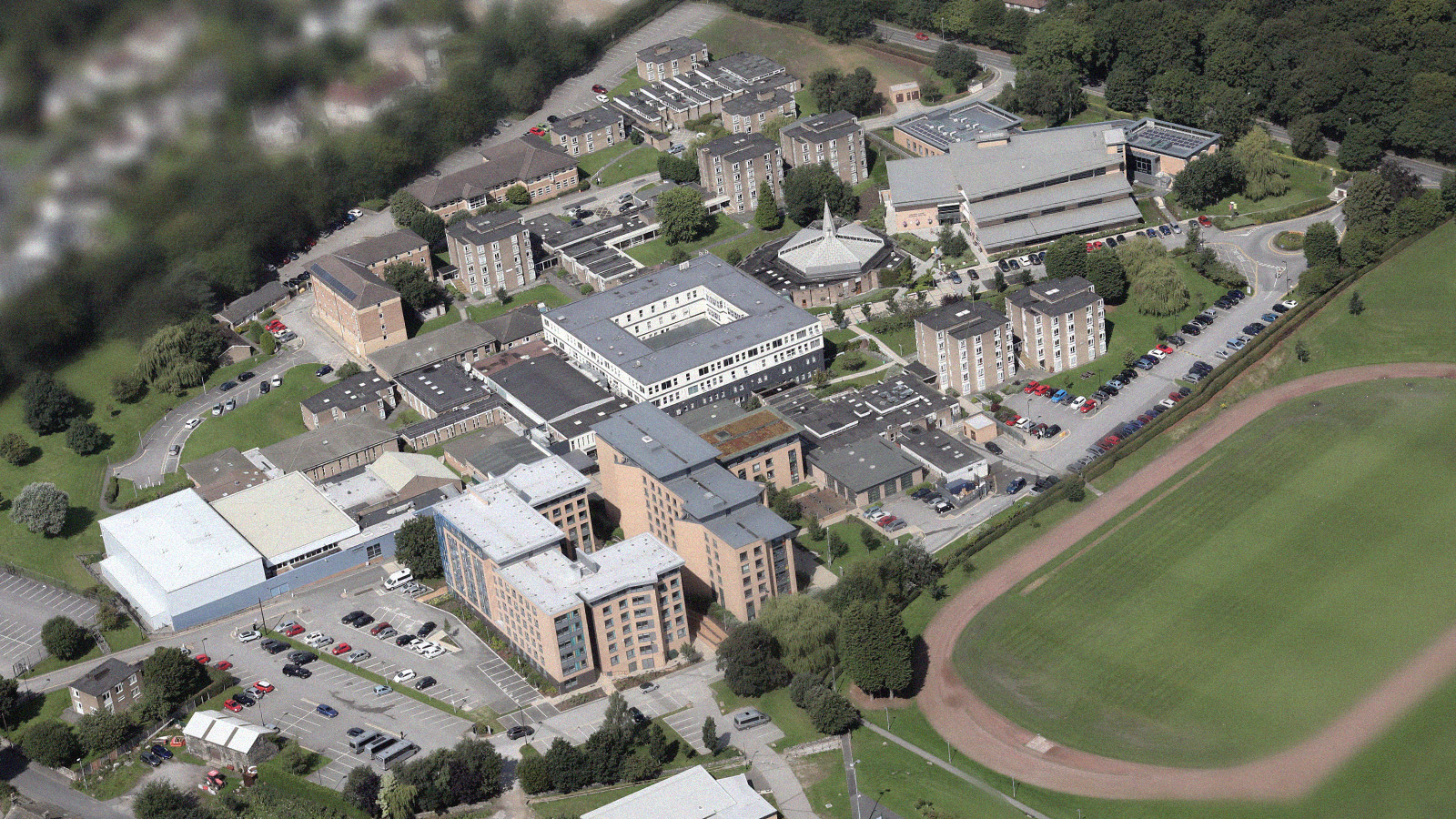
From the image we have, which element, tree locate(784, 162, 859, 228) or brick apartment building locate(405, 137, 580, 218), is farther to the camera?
brick apartment building locate(405, 137, 580, 218)

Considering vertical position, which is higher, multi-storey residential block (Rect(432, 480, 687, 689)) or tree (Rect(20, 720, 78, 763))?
multi-storey residential block (Rect(432, 480, 687, 689))

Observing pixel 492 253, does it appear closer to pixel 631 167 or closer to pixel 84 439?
pixel 631 167

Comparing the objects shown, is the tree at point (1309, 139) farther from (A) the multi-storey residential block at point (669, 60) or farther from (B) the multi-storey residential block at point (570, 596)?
(B) the multi-storey residential block at point (570, 596)

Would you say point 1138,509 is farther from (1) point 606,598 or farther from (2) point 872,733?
(1) point 606,598

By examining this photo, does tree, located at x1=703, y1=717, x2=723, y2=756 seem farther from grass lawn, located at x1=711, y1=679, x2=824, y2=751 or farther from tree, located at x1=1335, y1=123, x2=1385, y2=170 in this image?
tree, located at x1=1335, y1=123, x2=1385, y2=170

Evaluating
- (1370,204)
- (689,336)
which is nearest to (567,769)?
(689,336)

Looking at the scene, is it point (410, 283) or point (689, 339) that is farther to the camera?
point (410, 283)

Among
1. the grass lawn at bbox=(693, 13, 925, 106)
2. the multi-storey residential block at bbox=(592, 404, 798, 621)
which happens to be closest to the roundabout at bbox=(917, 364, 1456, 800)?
the multi-storey residential block at bbox=(592, 404, 798, 621)
